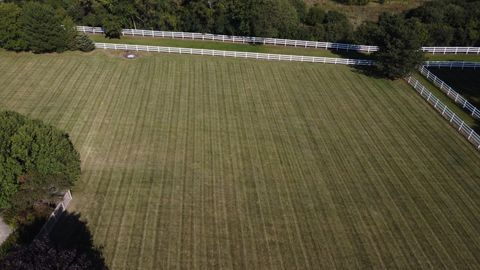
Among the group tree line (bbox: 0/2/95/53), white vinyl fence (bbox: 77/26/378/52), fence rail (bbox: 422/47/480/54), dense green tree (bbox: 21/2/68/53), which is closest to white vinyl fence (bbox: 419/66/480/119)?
fence rail (bbox: 422/47/480/54)

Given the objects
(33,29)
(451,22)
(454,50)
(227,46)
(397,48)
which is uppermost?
(33,29)

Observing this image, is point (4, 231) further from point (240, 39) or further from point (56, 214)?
point (240, 39)

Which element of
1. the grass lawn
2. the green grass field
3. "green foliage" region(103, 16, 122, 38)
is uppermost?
"green foliage" region(103, 16, 122, 38)

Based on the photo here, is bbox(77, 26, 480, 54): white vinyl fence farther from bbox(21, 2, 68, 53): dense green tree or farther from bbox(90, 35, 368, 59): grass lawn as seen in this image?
bbox(21, 2, 68, 53): dense green tree

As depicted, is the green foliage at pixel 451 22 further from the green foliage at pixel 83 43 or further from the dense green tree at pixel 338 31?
the green foliage at pixel 83 43

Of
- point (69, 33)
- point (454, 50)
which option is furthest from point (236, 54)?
point (454, 50)

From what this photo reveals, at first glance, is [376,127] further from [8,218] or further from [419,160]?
[8,218]

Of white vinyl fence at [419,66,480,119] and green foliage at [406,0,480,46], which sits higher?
green foliage at [406,0,480,46]

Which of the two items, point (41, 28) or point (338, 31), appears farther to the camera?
point (338, 31)
